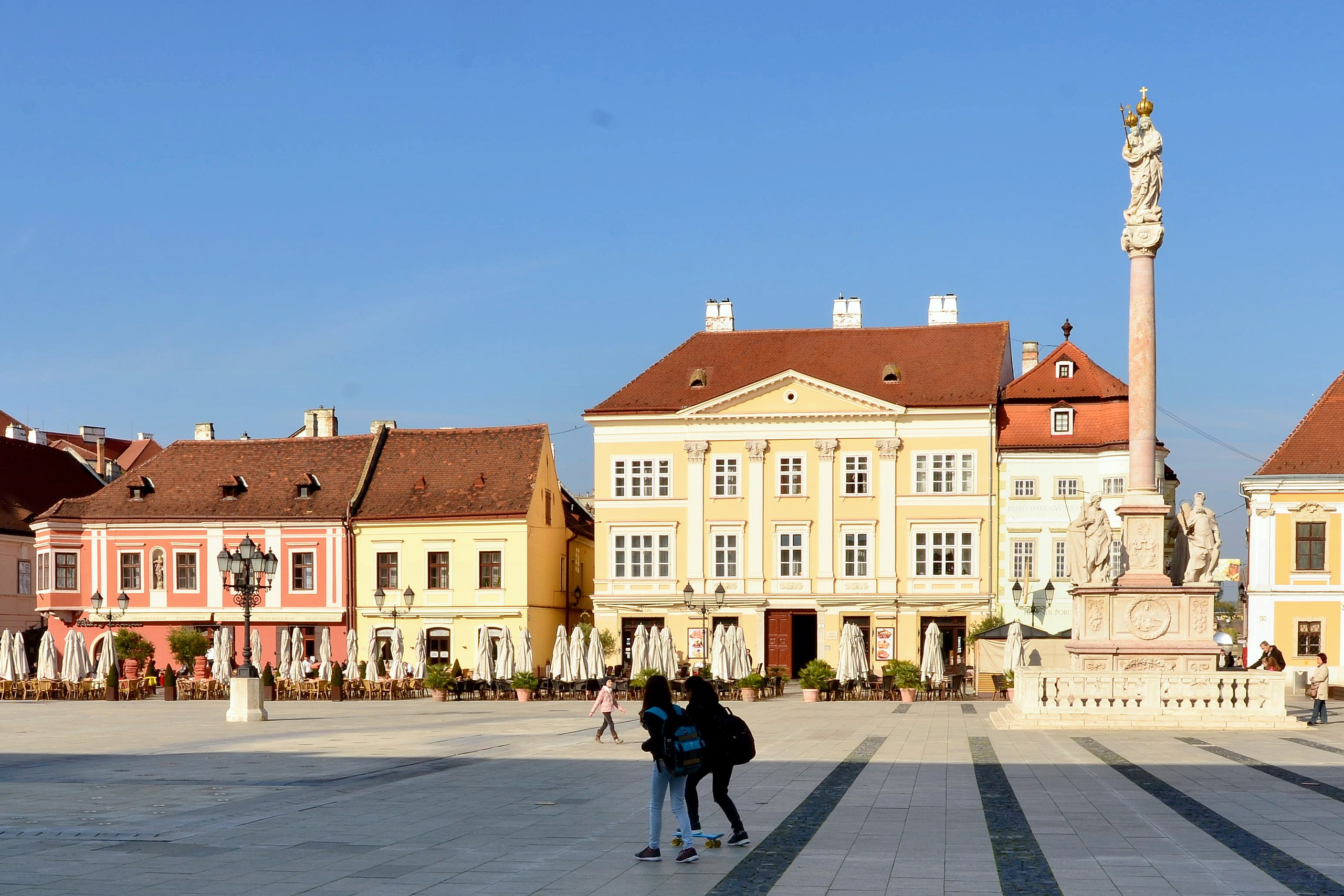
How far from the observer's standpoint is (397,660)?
1858 inches

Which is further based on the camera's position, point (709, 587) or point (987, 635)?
point (709, 587)

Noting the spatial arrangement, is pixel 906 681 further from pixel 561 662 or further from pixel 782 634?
pixel 782 634

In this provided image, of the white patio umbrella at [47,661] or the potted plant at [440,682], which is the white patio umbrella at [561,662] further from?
the white patio umbrella at [47,661]

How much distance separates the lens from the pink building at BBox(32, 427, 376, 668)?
5988cm

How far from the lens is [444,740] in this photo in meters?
27.9

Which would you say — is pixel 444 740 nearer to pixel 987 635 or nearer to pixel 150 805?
pixel 150 805

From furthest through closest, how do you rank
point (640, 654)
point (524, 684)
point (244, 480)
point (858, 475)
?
1. point (244, 480)
2. point (858, 475)
3. point (640, 654)
4. point (524, 684)

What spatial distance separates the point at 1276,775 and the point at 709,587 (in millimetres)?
38127

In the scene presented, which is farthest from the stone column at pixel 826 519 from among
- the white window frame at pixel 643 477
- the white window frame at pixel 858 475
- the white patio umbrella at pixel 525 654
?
the white patio umbrella at pixel 525 654

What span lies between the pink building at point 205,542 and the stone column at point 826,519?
18.0 metres

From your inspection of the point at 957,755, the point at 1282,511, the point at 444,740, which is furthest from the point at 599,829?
the point at 1282,511

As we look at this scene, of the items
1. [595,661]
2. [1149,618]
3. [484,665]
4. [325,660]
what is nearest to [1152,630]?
[1149,618]

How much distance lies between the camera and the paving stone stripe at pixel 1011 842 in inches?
471

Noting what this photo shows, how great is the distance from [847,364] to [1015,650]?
1953 cm
